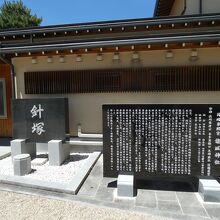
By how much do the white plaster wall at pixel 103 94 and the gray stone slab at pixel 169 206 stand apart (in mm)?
3484

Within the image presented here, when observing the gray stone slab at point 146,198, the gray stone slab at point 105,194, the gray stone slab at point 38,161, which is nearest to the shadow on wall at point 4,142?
the gray stone slab at point 38,161

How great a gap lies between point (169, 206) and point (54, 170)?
3138mm

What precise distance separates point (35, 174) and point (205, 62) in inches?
239

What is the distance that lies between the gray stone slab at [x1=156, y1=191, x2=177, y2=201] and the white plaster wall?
10.4 ft

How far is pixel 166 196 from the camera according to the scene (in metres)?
3.84

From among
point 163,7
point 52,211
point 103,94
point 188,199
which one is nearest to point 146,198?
point 188,199

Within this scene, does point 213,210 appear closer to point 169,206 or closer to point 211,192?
point 211,192

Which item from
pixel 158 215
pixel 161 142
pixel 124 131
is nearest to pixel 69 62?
pixel 124 131

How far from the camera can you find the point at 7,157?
20.7 feet

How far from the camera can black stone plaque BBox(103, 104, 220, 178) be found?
3.82 meters

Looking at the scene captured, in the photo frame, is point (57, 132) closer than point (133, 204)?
No

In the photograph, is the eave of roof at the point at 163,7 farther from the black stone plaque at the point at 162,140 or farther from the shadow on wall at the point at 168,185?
the shadow on wall at the point at 168,185

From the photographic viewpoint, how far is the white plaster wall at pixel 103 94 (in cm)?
613

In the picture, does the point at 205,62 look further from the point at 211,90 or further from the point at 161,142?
the point at 161,142
